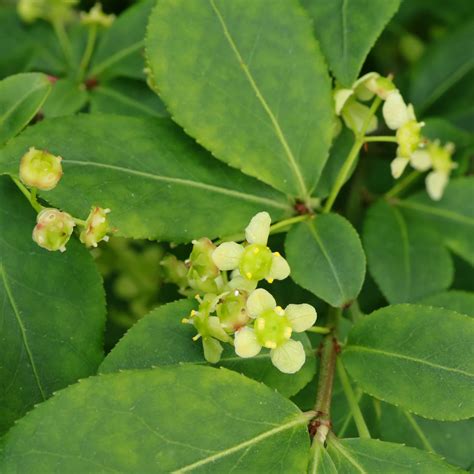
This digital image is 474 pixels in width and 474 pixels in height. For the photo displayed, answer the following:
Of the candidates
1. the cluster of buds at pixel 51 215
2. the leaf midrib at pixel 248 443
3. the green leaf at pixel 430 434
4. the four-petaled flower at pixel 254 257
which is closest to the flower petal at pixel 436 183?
the green leaf at pixel 430 434

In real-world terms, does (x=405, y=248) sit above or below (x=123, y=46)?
below

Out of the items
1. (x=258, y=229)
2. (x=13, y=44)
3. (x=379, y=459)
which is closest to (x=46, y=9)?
(x=13, y=44)

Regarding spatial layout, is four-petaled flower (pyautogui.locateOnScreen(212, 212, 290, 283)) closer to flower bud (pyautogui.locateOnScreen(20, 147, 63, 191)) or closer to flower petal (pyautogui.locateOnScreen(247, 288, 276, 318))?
flower petal (pyautogui.locateOnScreen(247, 288, 276, 318))

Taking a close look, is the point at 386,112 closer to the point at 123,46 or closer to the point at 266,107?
the point at 266,107

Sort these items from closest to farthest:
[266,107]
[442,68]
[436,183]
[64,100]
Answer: [266,107] < [64,100] < [436,183] < [442,68]

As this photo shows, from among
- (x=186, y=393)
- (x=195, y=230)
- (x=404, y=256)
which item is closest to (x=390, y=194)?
(x=404, y=256)

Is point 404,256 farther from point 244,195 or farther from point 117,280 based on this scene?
point 117,280

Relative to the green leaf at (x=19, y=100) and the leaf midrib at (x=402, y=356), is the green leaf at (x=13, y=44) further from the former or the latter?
the leaf midrib at (x=402, y=356)

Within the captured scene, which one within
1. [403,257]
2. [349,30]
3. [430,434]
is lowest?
[430,434]
